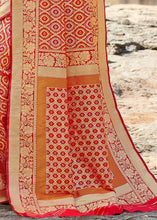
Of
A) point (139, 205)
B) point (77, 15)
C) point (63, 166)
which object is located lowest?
point (139, 205)

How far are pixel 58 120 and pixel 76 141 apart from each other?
0.63 ft

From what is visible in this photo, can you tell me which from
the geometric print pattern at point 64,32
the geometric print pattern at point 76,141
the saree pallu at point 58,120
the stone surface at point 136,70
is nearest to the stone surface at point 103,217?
the saree pallu at point 58,120

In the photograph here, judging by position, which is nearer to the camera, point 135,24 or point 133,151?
point 133,151

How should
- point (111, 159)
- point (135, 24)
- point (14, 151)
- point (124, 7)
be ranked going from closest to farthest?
point (14, 151) < point (111, 159) < point (135, 24) < point (124, 7)

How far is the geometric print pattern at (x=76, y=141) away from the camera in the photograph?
288 centimetres

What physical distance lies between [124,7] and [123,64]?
261 centimetres

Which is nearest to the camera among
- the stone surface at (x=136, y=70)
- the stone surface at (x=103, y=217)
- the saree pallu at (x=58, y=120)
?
the stone surface at (x=103, y=217)

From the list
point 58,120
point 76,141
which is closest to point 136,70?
point 76,141

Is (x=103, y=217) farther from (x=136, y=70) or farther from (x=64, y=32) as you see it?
(x=136, y=70)

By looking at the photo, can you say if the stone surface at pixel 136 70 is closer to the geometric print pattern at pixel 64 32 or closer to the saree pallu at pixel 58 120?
the saree pallu at pixel 58 120

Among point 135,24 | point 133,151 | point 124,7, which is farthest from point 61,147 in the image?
point 124,7

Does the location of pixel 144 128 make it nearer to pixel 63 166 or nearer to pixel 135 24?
pixel 63 166

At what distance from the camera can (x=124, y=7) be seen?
8953mm

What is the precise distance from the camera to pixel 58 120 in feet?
9.50
